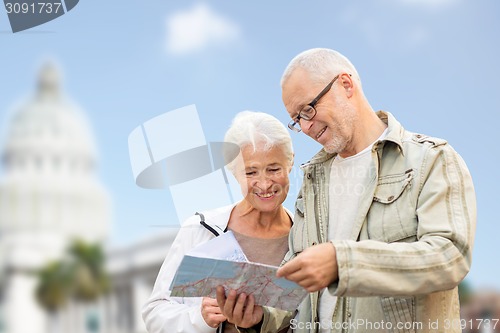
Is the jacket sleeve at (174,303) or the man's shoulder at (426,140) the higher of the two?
the man's shoulder at (426,140)

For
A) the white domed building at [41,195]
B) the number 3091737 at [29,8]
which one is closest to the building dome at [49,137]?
the white domed building at [41,195]

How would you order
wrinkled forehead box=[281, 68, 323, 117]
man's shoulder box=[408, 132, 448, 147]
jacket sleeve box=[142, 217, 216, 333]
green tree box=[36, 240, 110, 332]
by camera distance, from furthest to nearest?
green tree box=[36, 240, 110, 332] → jacket sleeve box=[142, 217, 216, 333] → wrinkled forehead box=[281, 68, 323, 117] → man's shoulder box=[408, 132, 448, 147]

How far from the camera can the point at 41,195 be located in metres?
56.4

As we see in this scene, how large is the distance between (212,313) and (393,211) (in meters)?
0.78

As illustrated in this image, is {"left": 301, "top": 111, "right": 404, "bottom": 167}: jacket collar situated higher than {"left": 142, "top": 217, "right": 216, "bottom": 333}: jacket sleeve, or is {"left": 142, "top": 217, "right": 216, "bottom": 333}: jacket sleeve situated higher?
{"left": 301, "top": 111, "right": 404, "bottom": 167}: jacket collar

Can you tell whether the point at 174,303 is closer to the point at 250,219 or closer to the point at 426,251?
the point at 250,219

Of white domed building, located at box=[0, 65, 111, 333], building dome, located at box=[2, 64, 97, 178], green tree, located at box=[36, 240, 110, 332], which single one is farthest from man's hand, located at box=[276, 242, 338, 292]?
building dome, located at box=[2, 64, 97, 178]

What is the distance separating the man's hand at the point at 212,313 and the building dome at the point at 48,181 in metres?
47.4

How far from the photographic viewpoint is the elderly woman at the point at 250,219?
2.74 m

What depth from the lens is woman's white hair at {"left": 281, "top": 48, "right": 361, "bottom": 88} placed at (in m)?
2.46

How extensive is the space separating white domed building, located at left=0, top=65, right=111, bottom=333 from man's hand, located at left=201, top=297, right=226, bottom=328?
151 ft

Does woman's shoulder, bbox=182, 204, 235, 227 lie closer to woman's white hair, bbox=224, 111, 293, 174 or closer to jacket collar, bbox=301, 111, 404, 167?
woman's white hair, bbox=224, 111, 293, 174

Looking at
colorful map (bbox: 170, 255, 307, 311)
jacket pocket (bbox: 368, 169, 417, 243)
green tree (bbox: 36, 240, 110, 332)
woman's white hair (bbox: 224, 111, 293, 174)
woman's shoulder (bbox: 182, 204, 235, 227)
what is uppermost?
green tree (bbox: 36, 240, 110, 332)

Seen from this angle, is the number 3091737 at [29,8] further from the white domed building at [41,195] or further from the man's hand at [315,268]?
the white domed building at [41,195]
